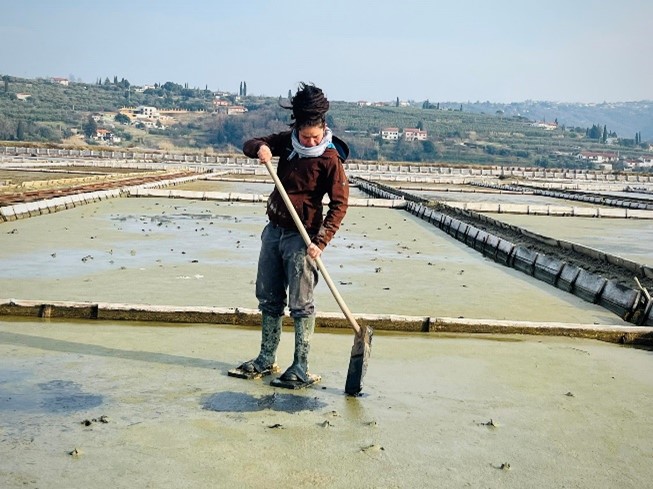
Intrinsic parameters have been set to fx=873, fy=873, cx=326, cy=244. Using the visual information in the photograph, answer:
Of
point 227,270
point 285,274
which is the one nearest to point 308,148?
point 285,274

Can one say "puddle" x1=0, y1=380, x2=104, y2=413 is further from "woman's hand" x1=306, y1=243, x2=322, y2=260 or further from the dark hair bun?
the dark hair bun

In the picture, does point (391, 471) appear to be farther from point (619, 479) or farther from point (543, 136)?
point (543, 136)

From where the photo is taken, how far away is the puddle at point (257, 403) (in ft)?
12.0

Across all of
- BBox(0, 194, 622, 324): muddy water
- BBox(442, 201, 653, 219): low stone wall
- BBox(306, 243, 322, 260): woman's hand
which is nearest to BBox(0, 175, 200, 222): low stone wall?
BBox(0, 194, 622, 324): muddy water

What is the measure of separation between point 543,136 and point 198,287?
196 metres

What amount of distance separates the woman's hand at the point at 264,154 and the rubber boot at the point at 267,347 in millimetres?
785

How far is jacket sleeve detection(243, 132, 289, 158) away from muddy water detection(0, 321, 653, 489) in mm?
1082

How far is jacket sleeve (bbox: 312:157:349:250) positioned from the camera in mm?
4160

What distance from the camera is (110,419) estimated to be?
339cm

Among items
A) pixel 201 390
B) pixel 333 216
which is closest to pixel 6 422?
pixel 201 390

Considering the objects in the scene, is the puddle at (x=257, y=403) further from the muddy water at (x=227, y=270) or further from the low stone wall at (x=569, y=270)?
the low stone wall at (x=569, y=270)

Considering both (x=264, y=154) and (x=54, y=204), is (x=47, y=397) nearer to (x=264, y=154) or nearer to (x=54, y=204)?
(x=264, y=154)

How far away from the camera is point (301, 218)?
166 inches

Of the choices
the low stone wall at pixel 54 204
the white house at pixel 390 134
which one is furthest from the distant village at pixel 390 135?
the low stone wall at pixel 54 204
